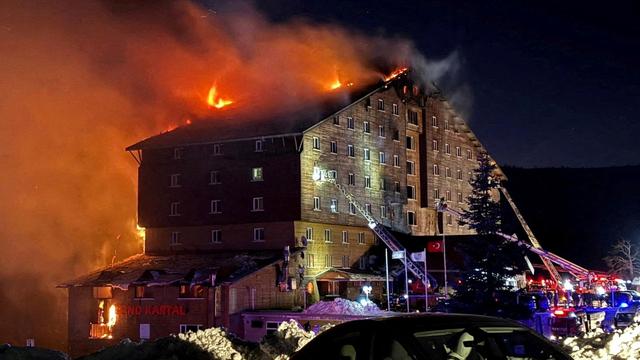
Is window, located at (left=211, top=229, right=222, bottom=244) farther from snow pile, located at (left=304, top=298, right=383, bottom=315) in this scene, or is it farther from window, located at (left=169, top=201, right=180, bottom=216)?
snow pile, located at (left=304, top=298, right=383, bottom=315)

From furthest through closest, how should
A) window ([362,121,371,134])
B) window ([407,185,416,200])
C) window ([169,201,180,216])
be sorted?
window ([407,185,416,200])
window ([362,121,371,134])
window ([169,201,180,216])

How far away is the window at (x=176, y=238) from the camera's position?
5901 cm

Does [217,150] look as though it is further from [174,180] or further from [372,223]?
[372,223]

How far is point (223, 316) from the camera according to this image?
49.2 m

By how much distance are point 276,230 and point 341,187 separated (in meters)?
6.69

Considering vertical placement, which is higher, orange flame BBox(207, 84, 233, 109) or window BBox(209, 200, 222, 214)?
orange flame BBox(207, 84, 233, 109)

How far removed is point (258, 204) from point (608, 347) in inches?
1691

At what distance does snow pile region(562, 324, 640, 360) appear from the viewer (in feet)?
43.3

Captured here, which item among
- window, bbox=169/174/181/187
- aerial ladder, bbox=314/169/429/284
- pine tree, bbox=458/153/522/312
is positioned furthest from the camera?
window, bbox=169/174/181/187

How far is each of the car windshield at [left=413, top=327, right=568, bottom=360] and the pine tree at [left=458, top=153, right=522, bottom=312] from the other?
31904 mm

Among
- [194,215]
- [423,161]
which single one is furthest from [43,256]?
[423,161]

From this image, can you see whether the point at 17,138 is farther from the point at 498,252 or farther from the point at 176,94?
the point at 498,252

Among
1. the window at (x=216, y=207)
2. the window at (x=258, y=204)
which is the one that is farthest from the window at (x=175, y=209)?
the window at (x=258, y=204)

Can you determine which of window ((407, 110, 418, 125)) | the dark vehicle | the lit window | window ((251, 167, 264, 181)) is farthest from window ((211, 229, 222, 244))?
the dark vehicle
